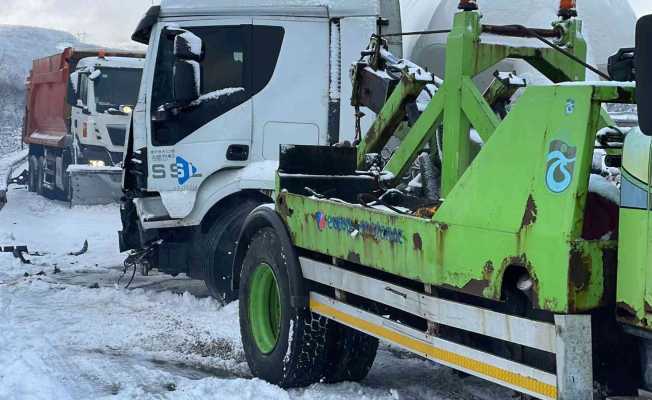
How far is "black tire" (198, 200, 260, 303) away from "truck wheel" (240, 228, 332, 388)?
200 centimetres

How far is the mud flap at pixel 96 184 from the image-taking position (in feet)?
56.3

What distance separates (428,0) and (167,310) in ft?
13.0

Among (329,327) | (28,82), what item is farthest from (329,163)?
(28,82)

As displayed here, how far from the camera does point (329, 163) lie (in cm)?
623

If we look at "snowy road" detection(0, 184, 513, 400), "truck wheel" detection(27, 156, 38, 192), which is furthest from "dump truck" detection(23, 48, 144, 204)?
"snowy road" detection(0, 184, 513, 400)

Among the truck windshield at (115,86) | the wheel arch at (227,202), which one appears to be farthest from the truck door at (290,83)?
the truck windshield at (115,86)

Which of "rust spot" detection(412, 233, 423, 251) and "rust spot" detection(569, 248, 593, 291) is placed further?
"rust spot" detection(412, 233, 423, 251)

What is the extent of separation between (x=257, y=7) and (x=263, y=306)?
3.33m

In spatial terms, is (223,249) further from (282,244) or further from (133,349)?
(282,244)

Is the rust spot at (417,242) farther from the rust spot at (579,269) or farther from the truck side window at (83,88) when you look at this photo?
the truck side window at (83,88)

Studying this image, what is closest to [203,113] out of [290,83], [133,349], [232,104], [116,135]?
[232,104]

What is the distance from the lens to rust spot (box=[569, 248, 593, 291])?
3.48 m

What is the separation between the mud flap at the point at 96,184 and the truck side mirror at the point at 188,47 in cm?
939

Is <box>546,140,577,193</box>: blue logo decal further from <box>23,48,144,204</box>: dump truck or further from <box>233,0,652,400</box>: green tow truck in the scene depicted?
<box>23,48,144,204</box>: dump truck
